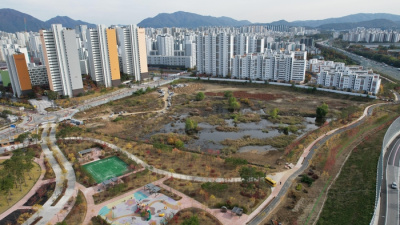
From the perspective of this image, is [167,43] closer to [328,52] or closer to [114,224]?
[328,52]

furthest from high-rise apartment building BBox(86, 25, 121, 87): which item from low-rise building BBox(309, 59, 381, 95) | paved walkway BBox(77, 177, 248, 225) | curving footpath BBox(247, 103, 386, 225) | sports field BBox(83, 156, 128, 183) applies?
low-rise building BBox(309, 59, 381, 95)

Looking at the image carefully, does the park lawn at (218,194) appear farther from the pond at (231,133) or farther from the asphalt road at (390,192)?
the pond at (231,133)

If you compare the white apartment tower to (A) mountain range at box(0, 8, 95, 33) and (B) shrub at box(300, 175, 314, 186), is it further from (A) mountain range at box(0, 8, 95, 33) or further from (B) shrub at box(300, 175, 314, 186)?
(A) mountain range at box(0, 8, 95, 33)

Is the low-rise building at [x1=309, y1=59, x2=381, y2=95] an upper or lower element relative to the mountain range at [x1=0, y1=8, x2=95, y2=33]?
lower

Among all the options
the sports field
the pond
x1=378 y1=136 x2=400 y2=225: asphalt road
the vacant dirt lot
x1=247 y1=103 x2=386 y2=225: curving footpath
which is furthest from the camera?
the vacant dirt lot

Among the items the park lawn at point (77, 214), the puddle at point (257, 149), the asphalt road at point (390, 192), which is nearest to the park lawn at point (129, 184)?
the park lawn at point (77, 214)

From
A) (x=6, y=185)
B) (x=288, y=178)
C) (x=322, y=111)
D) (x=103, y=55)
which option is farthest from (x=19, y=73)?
(x=322, y=111)

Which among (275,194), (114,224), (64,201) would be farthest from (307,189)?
(64,201)

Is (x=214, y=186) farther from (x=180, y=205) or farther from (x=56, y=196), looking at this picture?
(x=56, y=196)
